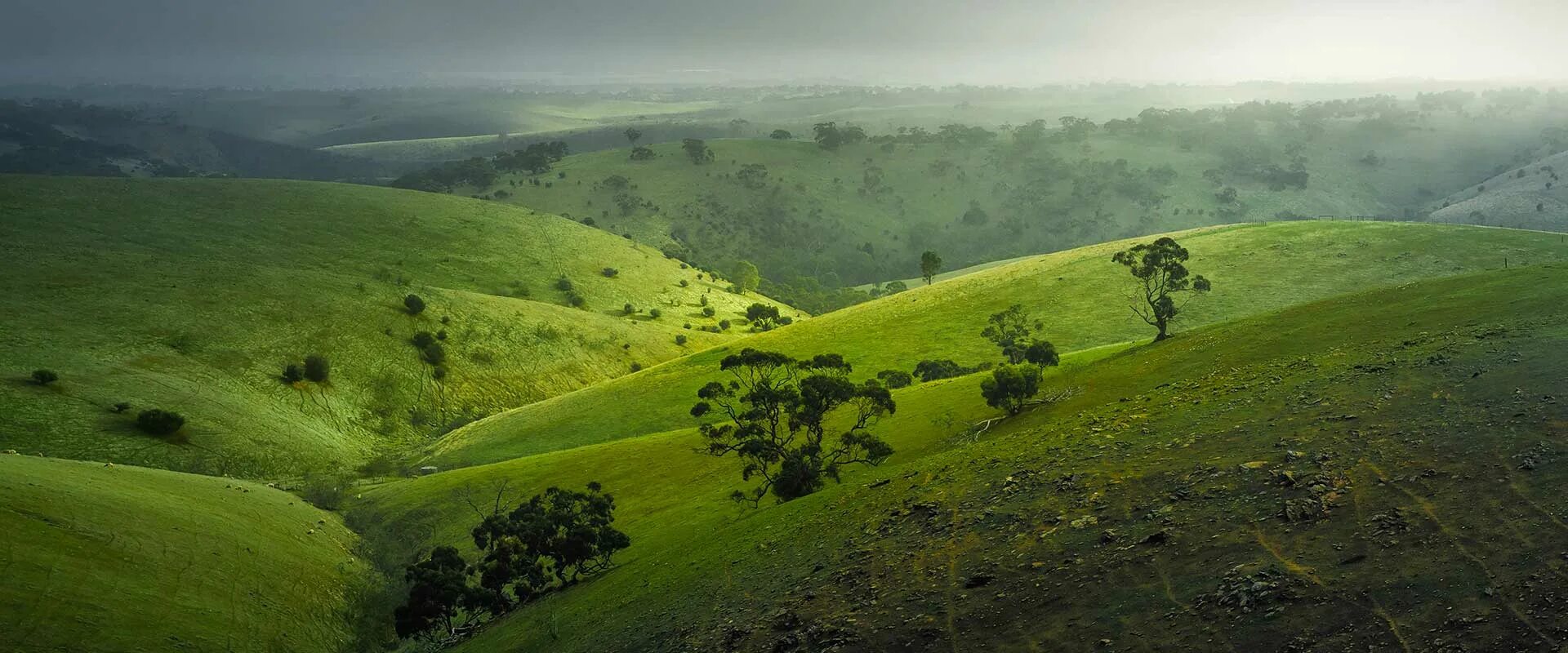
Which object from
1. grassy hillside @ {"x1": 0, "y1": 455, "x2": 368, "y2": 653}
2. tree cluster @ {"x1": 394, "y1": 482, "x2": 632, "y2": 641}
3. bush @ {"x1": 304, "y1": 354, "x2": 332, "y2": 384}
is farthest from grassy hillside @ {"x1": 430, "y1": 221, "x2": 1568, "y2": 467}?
tree cluster @ {"x1": 394, "y1": 482, "x2": 632, "y2": 641}

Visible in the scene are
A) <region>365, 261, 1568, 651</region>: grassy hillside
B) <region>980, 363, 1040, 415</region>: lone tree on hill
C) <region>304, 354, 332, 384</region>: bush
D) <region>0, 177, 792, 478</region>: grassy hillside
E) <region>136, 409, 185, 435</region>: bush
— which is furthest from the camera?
<region>304, 354, 332, 384</region>: bush

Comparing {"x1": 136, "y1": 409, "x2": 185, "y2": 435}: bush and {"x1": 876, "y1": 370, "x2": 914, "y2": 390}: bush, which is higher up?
{"x1": 876, "y1": 370, "x2": 914, "y2": 390}: bush

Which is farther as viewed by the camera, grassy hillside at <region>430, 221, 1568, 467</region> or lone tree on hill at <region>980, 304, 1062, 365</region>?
grassy hillside at <region>430, 221, 1568, 467</region>

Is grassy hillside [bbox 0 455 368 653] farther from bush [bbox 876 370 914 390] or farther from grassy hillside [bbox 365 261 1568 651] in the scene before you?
bush [bbox 876 370 914 390]

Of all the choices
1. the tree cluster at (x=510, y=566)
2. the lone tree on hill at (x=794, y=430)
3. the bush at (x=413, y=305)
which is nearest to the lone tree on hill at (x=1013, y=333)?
the lone tree on hill at (x=794, y=430)

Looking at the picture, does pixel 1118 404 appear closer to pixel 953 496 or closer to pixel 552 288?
pixel 953 496

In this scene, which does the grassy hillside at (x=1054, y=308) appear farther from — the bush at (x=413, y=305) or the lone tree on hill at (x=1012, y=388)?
the lone tree on hill at (x=1012, y=388)
